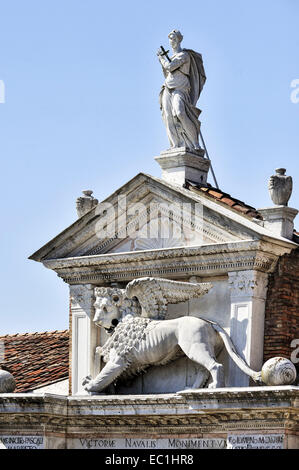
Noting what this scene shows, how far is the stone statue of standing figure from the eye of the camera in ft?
70.0

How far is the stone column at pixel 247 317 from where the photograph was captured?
65.1 ft

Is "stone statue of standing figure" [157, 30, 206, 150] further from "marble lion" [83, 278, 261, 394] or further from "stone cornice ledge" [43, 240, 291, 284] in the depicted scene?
"marble lion" [83, 278, 261, 394]

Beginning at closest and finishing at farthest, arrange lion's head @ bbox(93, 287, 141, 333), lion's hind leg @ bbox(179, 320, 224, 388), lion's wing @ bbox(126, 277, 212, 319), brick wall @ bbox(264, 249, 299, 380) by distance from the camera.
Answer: lion's hind leg @ bbox(179, 320, 224, 388) < brick wall @ bbox(264, 249, 299, 380) < lion's wing @ bbox(126, 277, 212, 319) < lion's head @ bbox(93, 287, 141, 333)

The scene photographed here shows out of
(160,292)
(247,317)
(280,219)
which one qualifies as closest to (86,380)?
(160,292)

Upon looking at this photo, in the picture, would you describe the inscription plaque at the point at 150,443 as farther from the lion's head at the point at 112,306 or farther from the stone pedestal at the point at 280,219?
the stone pedestal at the point at 280,219

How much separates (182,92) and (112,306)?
2.92m

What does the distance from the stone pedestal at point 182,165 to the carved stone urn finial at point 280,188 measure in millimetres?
1629

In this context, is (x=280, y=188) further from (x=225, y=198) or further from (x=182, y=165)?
(x=182, y=165)

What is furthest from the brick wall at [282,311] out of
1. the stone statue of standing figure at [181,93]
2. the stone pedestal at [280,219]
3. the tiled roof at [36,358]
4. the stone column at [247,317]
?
the tiled roof at [36,358]

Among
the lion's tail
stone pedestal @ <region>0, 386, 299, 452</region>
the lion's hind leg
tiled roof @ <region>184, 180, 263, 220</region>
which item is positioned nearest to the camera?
stone pedestal @ <region>0, 386, 299, 452</region>

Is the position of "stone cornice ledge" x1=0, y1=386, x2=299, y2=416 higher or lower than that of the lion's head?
lower

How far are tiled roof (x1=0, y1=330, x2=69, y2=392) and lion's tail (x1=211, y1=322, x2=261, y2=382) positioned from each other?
3.39 meters

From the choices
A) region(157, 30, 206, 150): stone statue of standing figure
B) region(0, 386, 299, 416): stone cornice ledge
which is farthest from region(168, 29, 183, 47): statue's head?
region(0, 386, 299, 416): stone cornice ledge
